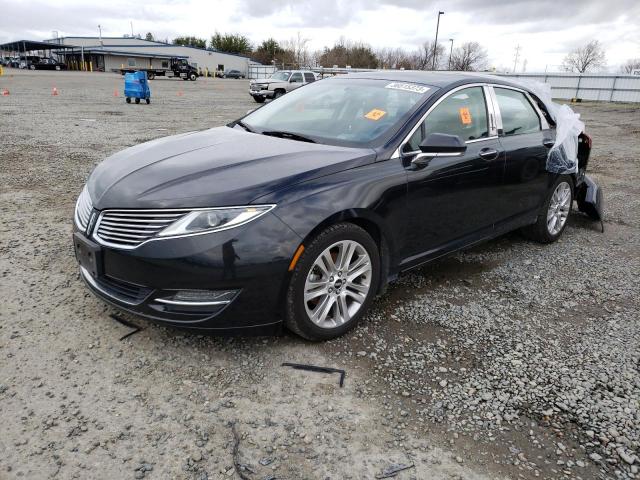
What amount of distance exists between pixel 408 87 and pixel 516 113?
4.27ft

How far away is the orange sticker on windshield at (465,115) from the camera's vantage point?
3.96 metres

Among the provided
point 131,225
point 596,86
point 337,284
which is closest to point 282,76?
point 596,86

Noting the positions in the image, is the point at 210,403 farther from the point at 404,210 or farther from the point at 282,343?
the point at 404,210

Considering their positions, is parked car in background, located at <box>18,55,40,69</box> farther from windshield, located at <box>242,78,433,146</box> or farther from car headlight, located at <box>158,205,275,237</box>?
car headlight, located at <box>158,205,275,237</box>

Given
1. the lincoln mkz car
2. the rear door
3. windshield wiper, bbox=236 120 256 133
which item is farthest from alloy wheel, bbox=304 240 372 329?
the rear door

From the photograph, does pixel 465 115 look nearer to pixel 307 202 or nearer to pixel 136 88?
pixel 307 202

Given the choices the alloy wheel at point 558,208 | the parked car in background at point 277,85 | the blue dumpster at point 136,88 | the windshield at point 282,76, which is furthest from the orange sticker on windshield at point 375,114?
the windshield at point 282,76

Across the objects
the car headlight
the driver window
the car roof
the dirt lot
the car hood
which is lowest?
the dirt lot

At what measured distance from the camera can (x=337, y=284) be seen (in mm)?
3131

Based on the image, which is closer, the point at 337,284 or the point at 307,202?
the point at 307,202

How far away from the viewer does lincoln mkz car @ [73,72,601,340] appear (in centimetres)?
270

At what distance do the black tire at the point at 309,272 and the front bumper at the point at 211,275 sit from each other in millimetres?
82

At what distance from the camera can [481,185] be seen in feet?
13.3

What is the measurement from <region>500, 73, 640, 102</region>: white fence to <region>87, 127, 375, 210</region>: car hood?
109 ft
